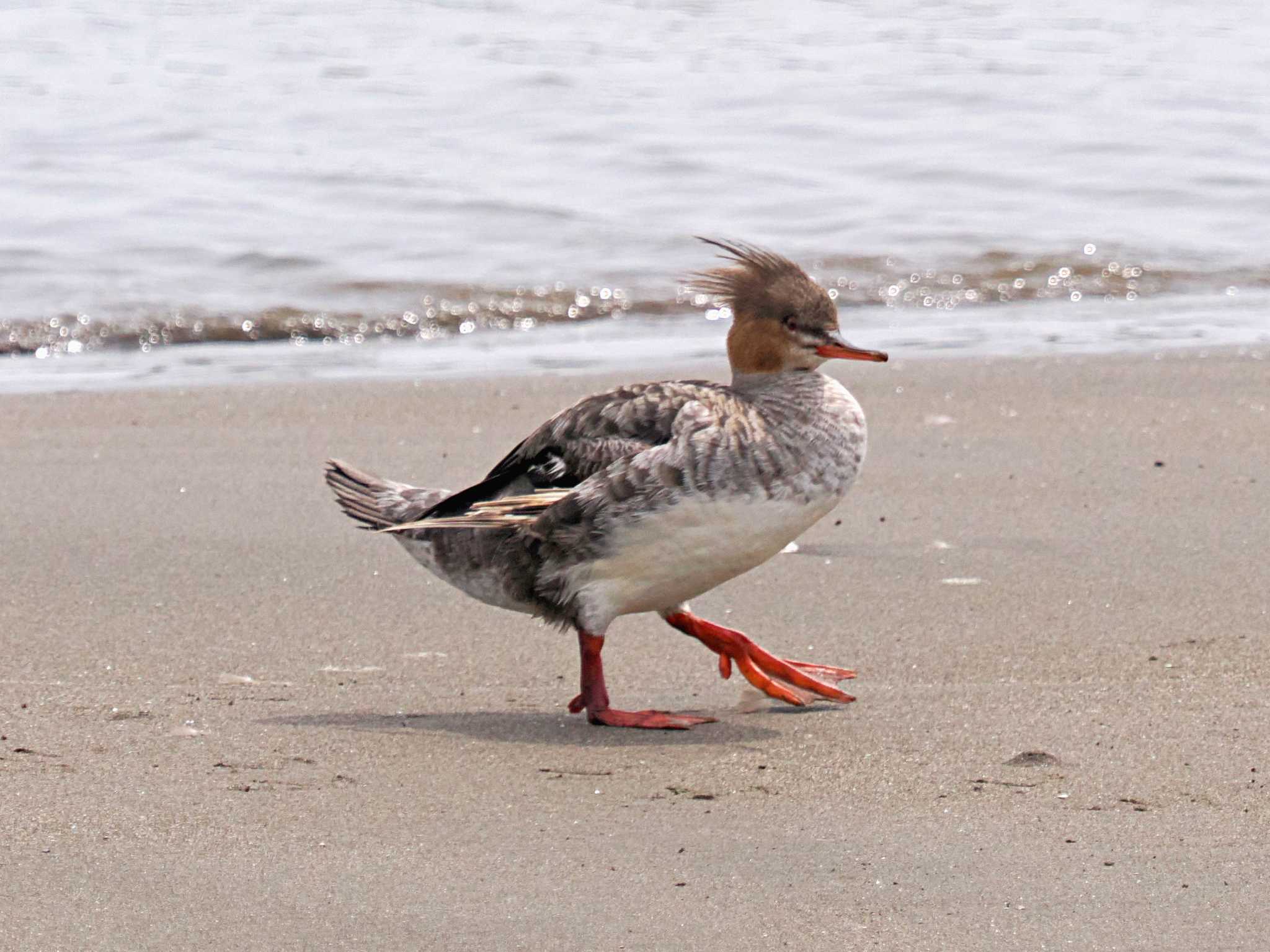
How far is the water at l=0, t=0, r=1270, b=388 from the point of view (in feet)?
→ 30.0

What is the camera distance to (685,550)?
392 cm

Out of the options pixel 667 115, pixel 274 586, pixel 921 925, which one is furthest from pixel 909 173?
pixel 921 925

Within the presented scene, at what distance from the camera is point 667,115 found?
1363 centimetres

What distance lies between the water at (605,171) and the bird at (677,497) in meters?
3.94

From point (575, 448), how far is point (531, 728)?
621mm

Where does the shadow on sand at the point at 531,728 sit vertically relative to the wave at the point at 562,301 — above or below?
below

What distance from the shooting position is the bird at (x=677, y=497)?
3.91 metres

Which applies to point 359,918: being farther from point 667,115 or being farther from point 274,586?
point 667,115

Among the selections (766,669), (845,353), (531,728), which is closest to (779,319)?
(845,353)

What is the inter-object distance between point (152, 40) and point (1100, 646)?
13.7m

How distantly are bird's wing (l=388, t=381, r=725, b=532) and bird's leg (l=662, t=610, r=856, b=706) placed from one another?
490mm

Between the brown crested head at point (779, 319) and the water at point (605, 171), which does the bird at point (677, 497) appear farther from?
the water at point (605, 171)

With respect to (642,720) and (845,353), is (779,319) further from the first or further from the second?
(642,720)

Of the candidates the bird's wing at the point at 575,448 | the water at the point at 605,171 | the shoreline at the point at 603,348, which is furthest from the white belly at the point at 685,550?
the water at the point at 605,171
